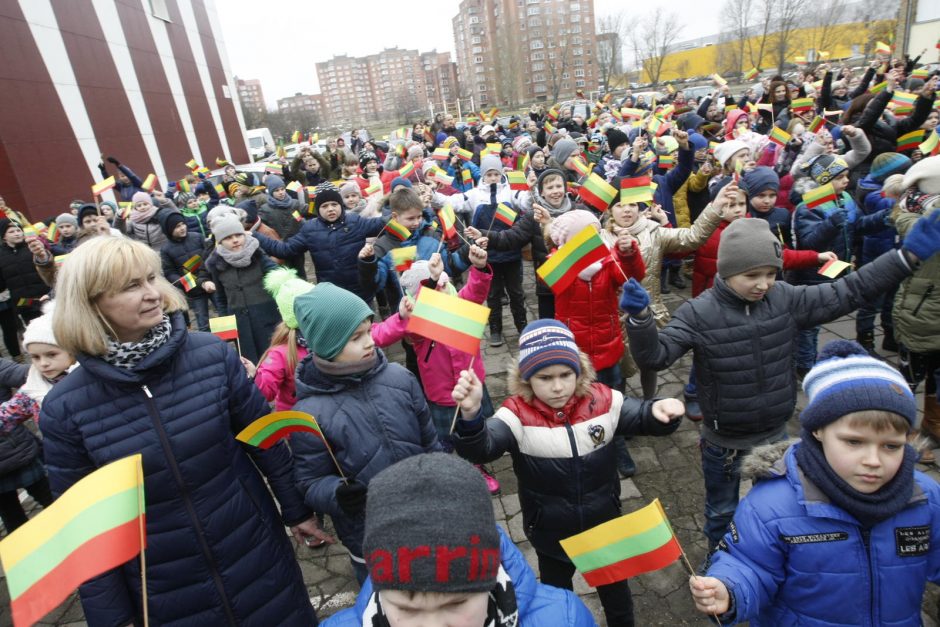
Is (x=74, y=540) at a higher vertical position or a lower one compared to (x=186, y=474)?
higher

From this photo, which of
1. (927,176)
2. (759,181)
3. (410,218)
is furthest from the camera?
(410,218)

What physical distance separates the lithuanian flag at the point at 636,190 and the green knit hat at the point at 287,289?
237 cm

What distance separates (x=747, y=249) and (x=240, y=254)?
173 inches

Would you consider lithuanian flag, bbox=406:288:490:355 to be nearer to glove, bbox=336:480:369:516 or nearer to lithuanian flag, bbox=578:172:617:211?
glove, bbox=336:480:369:516

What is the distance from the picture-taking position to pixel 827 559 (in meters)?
1.65

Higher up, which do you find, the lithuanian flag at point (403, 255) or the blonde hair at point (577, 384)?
the lithuanian flag at point (403, 255)

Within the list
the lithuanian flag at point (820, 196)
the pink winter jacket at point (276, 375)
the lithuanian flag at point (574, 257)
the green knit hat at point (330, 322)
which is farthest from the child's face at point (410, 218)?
the lithuanian flag at point (820, 196)

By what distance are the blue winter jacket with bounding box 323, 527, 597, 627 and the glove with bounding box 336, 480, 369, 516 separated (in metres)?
0.47

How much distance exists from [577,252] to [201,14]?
112 ft

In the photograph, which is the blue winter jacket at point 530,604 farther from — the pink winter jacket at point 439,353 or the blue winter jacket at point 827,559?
the pink winter jacket at point 439,353

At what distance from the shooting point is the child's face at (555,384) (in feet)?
7.59

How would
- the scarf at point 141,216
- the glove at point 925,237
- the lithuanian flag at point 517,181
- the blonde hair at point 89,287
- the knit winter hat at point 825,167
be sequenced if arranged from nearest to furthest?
the blonde hair at point 89,287 → the glove at point 925,237 → the knit winter hat at point 825,167 → the lithuanian flag at point 517,181 → the scarf at point 141,216

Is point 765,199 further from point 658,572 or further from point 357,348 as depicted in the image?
point 357,348

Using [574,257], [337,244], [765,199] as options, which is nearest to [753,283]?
[574,257]
